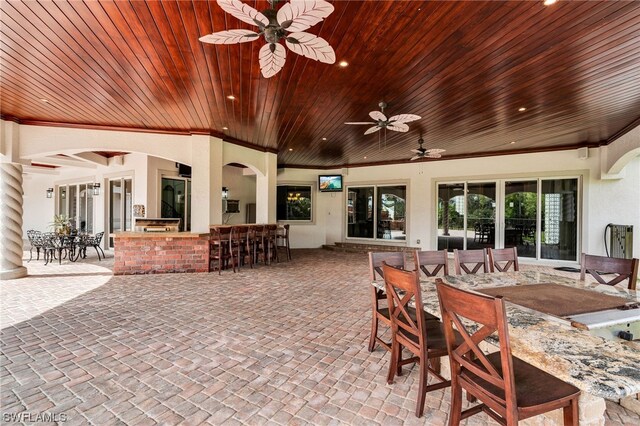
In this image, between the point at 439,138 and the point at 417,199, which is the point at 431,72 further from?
the point at 417,199

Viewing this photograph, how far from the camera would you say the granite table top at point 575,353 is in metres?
1.14

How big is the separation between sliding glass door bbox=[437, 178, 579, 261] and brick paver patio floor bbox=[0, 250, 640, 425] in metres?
5.37

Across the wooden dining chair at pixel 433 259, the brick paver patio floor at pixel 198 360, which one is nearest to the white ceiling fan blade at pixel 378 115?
the wooden dining chair at pixel 433 259

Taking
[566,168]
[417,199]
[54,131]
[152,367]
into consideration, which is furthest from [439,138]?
[54,131]

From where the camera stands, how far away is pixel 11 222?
6008mm

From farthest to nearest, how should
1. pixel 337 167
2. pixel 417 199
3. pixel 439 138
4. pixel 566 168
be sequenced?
pixel 337 167
pixel 417 199
pixel 566 168
pixel 439 138

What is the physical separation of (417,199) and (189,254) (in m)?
6.90

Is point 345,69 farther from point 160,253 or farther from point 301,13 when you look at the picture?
point 160,253

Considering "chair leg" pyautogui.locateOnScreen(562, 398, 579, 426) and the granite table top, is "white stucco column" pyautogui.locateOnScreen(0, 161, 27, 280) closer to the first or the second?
the granite table top

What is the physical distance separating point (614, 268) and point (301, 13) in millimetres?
3490

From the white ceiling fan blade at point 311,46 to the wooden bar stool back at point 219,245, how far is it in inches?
189

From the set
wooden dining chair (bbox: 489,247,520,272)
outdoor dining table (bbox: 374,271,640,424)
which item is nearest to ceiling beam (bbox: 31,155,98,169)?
outdoor dining table (bbox: 374,271,640,424)

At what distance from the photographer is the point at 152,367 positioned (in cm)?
269

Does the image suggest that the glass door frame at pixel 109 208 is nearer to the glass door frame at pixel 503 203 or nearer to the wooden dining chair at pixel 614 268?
the glass door frame at pixel 503 203
